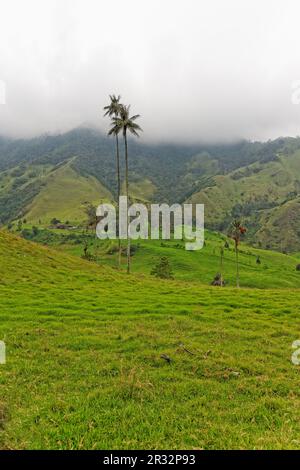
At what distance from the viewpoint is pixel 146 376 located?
15422 mm

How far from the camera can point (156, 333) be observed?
855 inches

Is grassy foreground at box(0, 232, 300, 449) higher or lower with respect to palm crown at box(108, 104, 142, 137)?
lower

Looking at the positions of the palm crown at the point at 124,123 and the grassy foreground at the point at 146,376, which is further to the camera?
the palm crown at the point at 124,123

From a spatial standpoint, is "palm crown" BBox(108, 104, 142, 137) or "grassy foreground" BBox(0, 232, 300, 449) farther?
"palm crown" BBox(108, 104, 142, 137)

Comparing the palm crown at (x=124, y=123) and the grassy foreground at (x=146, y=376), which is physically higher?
the palm crown at (x=124, y=123)

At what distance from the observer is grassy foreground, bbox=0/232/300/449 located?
436 inches

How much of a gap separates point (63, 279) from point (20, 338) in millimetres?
24058

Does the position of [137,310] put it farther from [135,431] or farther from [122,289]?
[135,431]

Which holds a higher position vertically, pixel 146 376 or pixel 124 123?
pixel 124 123

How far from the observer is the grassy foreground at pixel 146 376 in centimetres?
1109

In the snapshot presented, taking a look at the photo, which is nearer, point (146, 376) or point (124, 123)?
point (146, 376)
